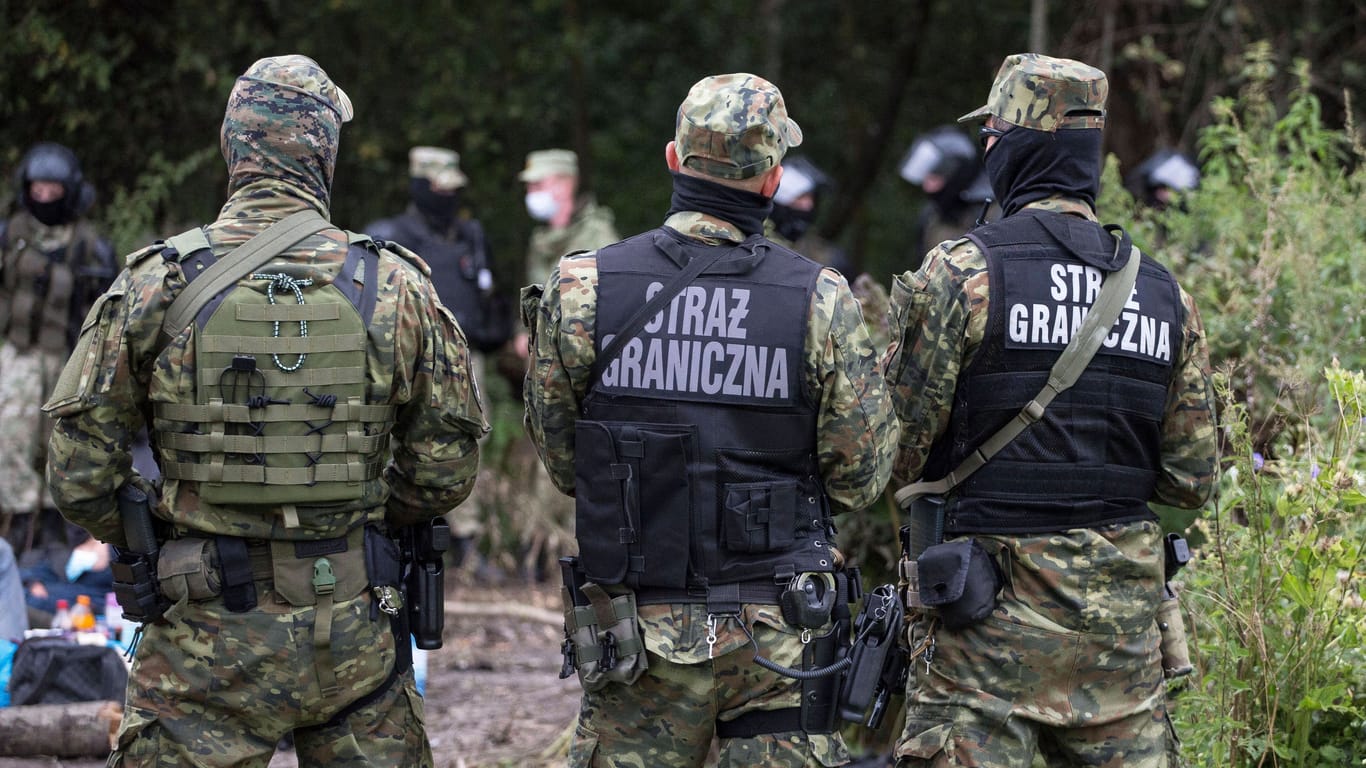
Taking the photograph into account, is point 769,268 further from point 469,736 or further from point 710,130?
point 469,736

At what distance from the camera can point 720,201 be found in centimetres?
→ 320

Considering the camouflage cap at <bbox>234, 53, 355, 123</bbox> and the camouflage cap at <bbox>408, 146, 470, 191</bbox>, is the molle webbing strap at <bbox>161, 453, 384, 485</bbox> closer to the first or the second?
the camouflage cap at <bbox>234, 53, 355, 123</bbox>

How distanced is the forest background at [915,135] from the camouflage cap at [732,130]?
1196 mm

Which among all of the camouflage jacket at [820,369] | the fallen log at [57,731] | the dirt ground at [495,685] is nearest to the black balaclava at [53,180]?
the dirt ground at [495,685]

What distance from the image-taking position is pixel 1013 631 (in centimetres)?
325

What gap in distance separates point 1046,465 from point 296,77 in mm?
1921

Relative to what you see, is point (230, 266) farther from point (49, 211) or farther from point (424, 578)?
point (49, 211)

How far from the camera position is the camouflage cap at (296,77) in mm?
3320

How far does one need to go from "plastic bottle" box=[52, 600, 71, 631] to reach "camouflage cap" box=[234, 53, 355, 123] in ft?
9.70

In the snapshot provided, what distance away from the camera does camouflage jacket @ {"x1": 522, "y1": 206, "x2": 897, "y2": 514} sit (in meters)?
3.15

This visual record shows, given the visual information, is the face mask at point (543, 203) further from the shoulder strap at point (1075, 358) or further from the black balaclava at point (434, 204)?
the shoulder strap at point (1075, 358)

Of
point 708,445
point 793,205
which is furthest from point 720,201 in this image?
point 793,205

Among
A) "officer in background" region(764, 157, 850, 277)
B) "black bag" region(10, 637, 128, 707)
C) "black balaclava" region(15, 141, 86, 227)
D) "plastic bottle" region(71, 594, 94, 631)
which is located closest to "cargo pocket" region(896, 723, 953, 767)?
"black bag" region(10, 637, 128, 707)

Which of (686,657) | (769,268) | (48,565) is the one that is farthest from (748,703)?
(48,565)
